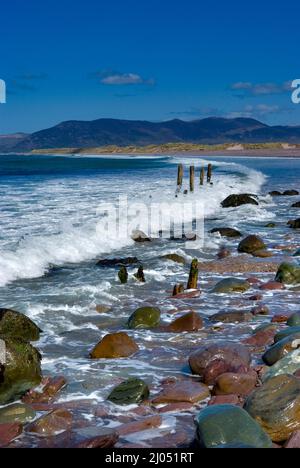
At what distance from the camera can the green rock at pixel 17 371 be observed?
582cm

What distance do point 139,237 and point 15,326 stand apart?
10.1 meters

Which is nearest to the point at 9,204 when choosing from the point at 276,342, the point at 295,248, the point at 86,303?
the point at 295,248

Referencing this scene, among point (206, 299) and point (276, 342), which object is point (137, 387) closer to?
point (276, 342)

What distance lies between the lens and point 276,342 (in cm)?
716

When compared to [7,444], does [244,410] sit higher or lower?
higher

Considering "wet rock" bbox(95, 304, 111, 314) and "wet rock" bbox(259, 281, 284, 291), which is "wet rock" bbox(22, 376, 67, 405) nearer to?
"wet rock" bbox(95, 304, 111, 314)

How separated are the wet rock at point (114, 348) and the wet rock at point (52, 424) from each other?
6.10 feet

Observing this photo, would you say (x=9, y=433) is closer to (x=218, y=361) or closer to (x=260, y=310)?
(x=218, y=361)

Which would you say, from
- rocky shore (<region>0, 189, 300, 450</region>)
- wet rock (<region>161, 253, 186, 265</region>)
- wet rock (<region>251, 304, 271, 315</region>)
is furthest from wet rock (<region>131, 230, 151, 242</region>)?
wet rock (<region>251, 304, 271, 315</region>)

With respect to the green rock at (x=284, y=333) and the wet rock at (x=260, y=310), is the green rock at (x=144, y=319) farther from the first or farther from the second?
the green rock at (x=284, y=333)

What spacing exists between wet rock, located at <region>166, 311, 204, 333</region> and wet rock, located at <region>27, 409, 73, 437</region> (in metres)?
3.21

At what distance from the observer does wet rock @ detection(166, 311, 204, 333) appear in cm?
828

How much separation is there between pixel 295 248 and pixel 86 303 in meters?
7.55

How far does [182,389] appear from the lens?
5.88 m
